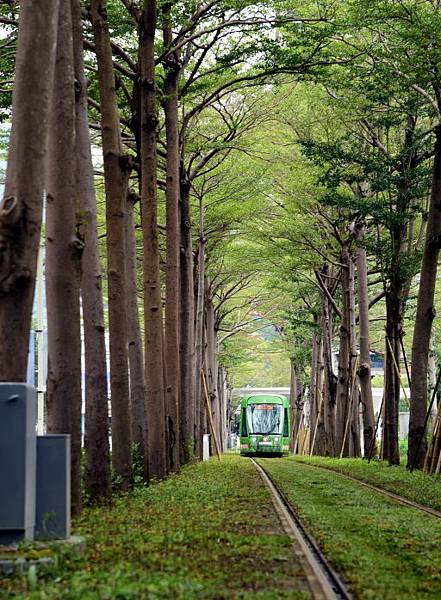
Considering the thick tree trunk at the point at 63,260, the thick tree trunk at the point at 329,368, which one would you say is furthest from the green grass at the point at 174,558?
the thick tree trunk at the point at 329,368

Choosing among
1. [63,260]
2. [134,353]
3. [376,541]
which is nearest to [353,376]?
[134,353]

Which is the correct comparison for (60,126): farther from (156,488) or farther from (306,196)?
(306,196)

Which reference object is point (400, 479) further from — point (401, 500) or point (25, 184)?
point (25, 184)

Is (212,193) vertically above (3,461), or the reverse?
(212,193)

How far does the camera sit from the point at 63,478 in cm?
783

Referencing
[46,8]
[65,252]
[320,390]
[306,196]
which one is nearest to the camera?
[46,8]

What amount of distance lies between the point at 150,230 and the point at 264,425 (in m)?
34.0

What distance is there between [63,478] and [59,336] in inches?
140

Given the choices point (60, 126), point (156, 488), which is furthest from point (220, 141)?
point (60, 126)

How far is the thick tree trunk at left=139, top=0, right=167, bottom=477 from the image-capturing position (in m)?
17.9

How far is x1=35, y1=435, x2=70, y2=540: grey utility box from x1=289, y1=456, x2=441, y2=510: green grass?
727 centimetres

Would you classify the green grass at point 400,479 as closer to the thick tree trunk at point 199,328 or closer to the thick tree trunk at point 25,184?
the thick tree trunk at point 25,184

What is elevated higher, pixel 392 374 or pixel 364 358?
pixel 364 358

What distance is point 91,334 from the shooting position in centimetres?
1352
